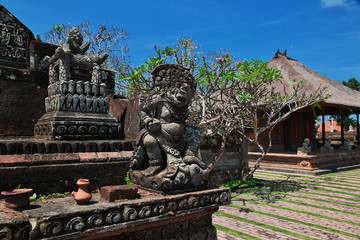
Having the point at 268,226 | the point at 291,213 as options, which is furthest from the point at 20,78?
the point at 291,213

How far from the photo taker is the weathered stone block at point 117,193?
8.34 feet

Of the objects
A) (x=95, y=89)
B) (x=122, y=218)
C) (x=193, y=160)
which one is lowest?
(x=122, y=218)

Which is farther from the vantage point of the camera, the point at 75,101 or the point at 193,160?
the point at 75,101

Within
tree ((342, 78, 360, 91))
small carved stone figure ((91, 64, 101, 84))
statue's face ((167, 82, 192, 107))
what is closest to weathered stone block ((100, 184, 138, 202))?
statue's face ((167, 82, 192, 107))

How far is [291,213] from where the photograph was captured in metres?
5.83

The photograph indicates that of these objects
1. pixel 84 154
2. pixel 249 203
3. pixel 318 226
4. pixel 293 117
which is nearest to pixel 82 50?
pixel 84 154

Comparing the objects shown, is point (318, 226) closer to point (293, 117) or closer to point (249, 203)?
point (249, 203)

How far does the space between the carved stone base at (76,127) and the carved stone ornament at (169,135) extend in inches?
53.7

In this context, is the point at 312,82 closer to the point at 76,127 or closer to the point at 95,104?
the point at 95,104

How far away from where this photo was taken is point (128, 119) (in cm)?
512

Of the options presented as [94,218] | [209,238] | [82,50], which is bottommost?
[209,238]

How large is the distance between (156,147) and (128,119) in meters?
2.07

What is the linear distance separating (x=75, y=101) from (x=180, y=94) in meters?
2.20

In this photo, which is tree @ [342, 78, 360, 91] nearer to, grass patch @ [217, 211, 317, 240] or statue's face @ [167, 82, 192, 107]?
grass patch @ [217, 211, 317, 240]
